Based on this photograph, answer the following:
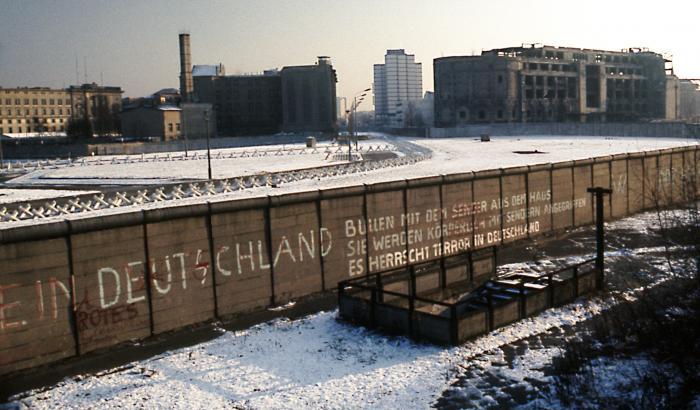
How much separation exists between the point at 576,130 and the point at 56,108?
133355 millimetres

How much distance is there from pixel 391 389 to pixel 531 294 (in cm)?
656

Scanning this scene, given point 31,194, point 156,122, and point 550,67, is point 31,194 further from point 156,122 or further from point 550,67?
point 550,67

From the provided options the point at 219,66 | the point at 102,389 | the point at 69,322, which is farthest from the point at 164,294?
the point at 219,66

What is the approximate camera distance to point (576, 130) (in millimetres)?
116938

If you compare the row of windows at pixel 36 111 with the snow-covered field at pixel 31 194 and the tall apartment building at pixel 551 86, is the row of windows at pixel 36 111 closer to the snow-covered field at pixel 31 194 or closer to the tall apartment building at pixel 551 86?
the tall apartment building at pixel 551 86

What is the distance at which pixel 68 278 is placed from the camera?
17875 mm

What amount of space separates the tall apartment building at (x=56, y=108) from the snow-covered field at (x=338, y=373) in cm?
15414

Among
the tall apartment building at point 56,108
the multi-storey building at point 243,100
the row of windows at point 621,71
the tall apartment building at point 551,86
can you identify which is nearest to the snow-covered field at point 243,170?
the tall apartment building at point 551,86

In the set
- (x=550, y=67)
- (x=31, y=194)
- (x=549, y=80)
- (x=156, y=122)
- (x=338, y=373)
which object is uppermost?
(x=550, y=67)

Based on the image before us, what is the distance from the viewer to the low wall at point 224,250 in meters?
17.4

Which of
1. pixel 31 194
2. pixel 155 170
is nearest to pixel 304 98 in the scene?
pixel 155 170

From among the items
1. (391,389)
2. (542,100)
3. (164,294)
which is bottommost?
(391,389)

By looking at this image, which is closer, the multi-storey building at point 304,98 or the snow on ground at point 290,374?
the snow on ground at point 290,374

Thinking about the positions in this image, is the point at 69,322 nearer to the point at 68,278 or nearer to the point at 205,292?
the point at 68,278
